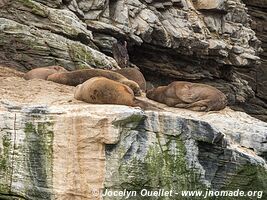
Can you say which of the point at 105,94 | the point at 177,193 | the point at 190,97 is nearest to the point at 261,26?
the point at 190,97

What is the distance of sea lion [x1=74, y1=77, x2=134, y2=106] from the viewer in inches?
410

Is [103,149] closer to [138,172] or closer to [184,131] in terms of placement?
[138,172]

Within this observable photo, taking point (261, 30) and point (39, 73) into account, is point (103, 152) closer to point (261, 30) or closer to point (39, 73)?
point (39, 73)

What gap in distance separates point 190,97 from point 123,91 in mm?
2138

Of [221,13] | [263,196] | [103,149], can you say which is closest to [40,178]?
[103,149]

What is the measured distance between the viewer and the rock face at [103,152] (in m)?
9.27

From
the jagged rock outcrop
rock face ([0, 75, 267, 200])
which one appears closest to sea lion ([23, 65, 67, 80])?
rock face ([0, 75, 267, 200])

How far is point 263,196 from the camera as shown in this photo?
10.5 m

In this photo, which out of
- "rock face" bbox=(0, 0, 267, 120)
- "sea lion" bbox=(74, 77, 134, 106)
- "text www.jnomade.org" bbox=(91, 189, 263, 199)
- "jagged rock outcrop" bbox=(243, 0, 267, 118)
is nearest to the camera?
"text www.jnomade.org" bbox=(91, 189, 263, 199)

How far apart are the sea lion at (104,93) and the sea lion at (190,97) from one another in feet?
6.08

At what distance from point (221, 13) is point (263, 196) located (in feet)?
49.1

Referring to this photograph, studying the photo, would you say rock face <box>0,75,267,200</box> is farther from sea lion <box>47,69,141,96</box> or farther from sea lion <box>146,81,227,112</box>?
sea lion <box>47,69,141,96</box>

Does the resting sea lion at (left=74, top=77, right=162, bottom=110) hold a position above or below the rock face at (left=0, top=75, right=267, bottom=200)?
above

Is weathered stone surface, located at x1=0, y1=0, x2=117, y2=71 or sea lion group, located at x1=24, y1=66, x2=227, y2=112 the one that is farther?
weathered stone surface, located at x1=0, y1=0, x2=117, y2=71
